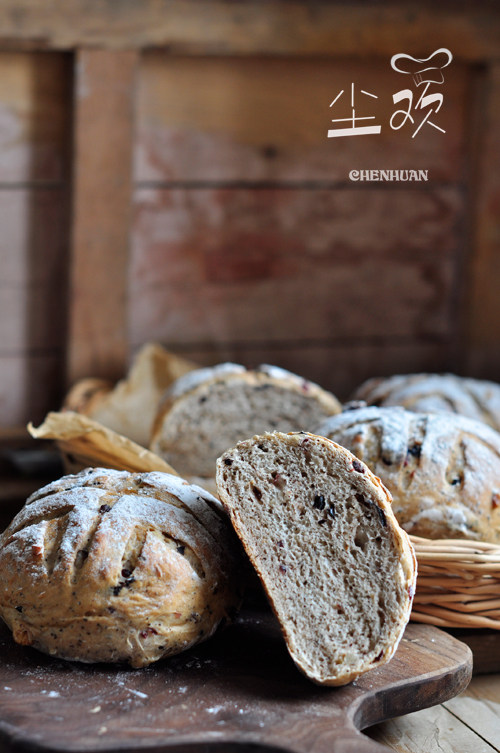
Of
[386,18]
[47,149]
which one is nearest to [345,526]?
[47,149]

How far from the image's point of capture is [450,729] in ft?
5.39

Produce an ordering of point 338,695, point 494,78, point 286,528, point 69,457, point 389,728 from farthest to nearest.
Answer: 1. point 494,78
2. point 69,457
3. point 389,728
4. point 286,528
5. point 338,695

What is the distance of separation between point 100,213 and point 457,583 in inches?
66.9

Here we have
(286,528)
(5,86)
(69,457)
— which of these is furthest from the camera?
(5,86)

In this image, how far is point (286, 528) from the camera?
1.53 meters

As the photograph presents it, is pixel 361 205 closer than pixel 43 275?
No

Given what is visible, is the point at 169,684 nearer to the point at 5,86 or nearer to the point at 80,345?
the point at 80,345

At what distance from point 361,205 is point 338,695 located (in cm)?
206

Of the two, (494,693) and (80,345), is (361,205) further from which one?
(494,693)

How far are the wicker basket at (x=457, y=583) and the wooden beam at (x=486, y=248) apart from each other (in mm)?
1587

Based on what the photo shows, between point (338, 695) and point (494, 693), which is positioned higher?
point (338, 695)

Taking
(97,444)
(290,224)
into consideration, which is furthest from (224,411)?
(290,224)

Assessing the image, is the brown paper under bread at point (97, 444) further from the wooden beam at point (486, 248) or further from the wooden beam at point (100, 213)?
the wooden beam at point (486, 248)

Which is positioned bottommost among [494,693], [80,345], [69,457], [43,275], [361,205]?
[494,693]
